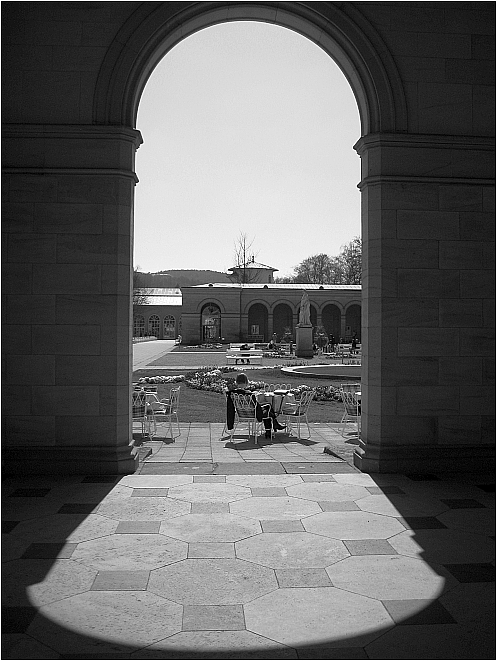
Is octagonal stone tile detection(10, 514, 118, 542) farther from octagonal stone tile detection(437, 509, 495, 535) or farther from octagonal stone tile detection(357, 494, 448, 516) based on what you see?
octagonal stone tile detection(437, 509, 495, 535)

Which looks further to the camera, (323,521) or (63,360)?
(63,360)

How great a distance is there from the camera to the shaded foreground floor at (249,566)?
3.48 m

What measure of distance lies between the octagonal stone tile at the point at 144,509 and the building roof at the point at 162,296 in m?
71.6

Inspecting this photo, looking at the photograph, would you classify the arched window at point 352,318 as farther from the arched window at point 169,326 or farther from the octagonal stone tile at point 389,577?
the octagonal stone tile at point 389,577

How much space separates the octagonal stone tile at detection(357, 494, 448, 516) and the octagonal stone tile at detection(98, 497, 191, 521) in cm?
180

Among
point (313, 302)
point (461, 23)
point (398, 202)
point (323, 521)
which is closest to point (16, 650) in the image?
point (323, 521)

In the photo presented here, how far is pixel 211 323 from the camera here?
61906mm

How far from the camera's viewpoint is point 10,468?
718 cm

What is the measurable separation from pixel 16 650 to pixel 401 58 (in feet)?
23.6

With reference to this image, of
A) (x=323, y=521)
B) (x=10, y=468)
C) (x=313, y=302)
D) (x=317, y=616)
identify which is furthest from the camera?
(x=313, y=302)

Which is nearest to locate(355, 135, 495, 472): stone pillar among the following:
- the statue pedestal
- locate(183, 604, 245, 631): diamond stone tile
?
locate(183, 604, 245, 631): diamond stone tile

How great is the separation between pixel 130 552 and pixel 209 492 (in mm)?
1749

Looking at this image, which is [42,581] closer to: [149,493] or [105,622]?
[105,622]

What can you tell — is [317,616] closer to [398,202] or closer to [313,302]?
[398,202]
